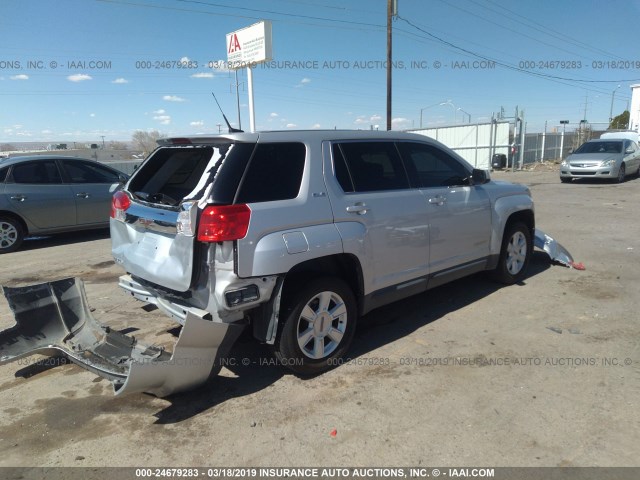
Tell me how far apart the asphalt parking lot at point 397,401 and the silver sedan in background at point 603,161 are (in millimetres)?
13449

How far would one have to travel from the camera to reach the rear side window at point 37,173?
8.26 meters

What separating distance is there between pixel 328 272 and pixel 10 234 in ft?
23.4

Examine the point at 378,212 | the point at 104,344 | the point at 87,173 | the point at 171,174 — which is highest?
the point at 171,174

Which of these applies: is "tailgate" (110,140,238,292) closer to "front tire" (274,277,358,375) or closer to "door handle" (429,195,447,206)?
"front tire" (274,277,358,375)

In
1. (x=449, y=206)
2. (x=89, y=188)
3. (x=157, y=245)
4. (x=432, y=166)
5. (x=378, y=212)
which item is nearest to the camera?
(x=157, y=245)

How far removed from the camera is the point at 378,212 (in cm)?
390

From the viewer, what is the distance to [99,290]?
19.4 ft

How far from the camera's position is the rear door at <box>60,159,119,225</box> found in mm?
8812

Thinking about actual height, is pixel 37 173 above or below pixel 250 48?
below

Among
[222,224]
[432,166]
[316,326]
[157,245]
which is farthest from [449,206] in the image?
[157,245]

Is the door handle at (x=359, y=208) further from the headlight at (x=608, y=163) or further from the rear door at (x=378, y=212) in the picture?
the headlight at (x=608, y=163)

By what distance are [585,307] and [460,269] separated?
4.82ft

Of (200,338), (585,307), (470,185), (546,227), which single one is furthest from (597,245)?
(200,338)

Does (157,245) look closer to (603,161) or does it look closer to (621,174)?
(603,161)
